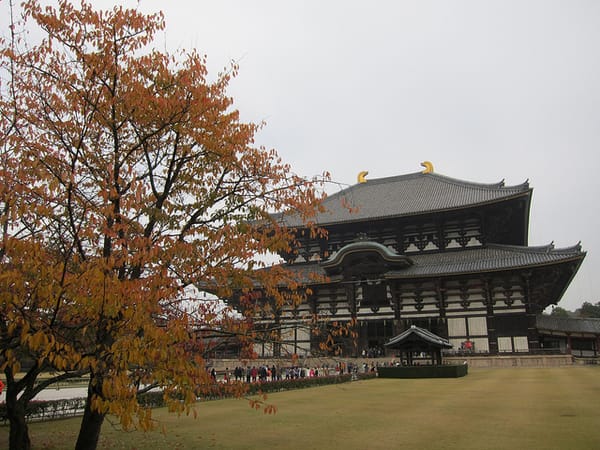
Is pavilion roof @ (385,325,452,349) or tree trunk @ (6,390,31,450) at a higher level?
pavilion roof @ (385,325,452,349)

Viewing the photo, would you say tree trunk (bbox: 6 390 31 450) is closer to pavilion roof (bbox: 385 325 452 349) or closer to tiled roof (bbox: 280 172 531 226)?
pavilion roof (bbox: 385 325 452 349)

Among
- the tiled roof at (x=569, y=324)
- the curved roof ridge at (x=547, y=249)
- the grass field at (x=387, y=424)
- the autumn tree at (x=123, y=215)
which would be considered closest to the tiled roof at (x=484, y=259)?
the curved roof ridge at (x=547, y=249)

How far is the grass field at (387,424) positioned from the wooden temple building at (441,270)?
16113 millimetres

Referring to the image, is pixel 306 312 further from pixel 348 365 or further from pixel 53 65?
pixel 53 65

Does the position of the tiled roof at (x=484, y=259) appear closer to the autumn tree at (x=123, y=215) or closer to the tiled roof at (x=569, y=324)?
the tiled roof at (x=569, y=324)

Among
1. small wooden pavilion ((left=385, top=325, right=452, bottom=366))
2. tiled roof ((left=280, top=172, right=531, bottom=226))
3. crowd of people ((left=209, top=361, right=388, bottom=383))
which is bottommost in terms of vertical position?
crowd of people ((left=209, top=361, right=388, bottom=383))

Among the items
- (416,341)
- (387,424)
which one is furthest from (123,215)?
(416,341)

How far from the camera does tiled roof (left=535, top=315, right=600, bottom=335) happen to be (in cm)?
4838

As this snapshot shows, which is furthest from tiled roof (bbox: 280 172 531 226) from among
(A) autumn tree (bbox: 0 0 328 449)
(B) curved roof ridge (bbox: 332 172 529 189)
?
(A) autumn tree (bbox: 0 0 328 449)

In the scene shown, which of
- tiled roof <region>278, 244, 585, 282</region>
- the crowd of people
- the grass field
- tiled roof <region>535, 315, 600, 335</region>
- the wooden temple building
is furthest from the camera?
tiled roof <region>535, 315, 600, 335</region>

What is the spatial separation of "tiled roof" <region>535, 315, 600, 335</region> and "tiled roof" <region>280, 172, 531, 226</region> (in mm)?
15037

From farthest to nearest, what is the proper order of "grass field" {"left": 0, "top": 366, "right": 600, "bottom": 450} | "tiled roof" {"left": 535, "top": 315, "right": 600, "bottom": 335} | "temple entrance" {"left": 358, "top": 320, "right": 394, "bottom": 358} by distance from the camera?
"tiled roof" {"left": 535, "top": 315, "right": 600, "bottom": 335}, "temple entrance" {"left": 358, "top": 320, "right": 394, "bottom": 358}, "grass field" {"left": 0, "top": 366, "right": 600, "bottom": 450}

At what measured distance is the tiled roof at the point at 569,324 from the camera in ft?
159

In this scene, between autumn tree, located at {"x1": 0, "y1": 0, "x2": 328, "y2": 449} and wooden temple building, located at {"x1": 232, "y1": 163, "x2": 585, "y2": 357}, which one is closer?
autumn tree, located at {"x1": 0, "y1": 0, "x2": 328, "y2": 449}
